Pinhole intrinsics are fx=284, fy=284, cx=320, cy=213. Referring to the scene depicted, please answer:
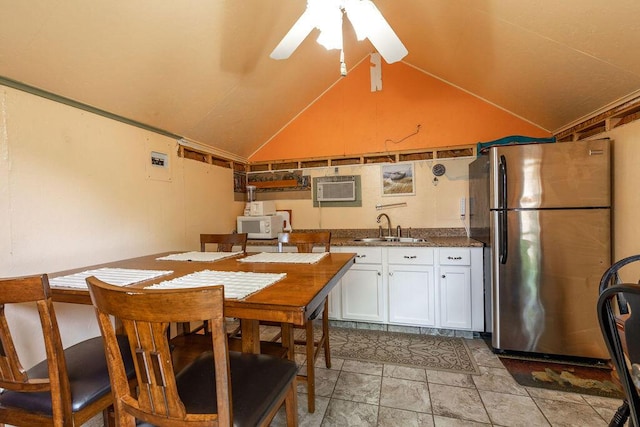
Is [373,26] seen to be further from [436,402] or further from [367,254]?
[436,402]

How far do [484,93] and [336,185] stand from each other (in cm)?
189

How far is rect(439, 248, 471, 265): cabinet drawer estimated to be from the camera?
2.66m

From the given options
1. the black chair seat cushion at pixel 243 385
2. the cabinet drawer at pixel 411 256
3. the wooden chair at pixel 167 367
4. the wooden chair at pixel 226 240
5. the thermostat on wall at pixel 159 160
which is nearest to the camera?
the wooden chair at pixel 167 367

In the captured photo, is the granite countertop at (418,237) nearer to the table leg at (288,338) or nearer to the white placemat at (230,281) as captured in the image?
the table leg at (288,338)

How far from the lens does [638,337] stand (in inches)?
29.4

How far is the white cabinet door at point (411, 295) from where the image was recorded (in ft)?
8.96

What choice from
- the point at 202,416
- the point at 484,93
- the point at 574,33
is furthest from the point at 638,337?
the point at 484,93

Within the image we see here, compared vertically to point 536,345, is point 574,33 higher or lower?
higher

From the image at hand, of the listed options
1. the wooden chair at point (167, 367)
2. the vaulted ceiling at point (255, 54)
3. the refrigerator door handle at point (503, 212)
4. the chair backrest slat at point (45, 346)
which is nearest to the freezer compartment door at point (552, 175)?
the refrigerator door handle at point (503, 212)

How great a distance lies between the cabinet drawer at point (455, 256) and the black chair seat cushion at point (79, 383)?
2.48 m

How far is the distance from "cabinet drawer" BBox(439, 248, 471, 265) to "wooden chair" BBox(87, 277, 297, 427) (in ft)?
6.99

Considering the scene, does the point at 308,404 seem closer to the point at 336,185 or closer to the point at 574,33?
the point at 336,185

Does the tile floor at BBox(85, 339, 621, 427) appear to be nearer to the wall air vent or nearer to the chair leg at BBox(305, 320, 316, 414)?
the chair leg at BBox(305, 320, 316, 414)

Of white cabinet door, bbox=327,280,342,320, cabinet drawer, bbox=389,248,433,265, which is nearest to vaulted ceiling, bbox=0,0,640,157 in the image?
cabinet drawer, bbox=389,248,433,265
